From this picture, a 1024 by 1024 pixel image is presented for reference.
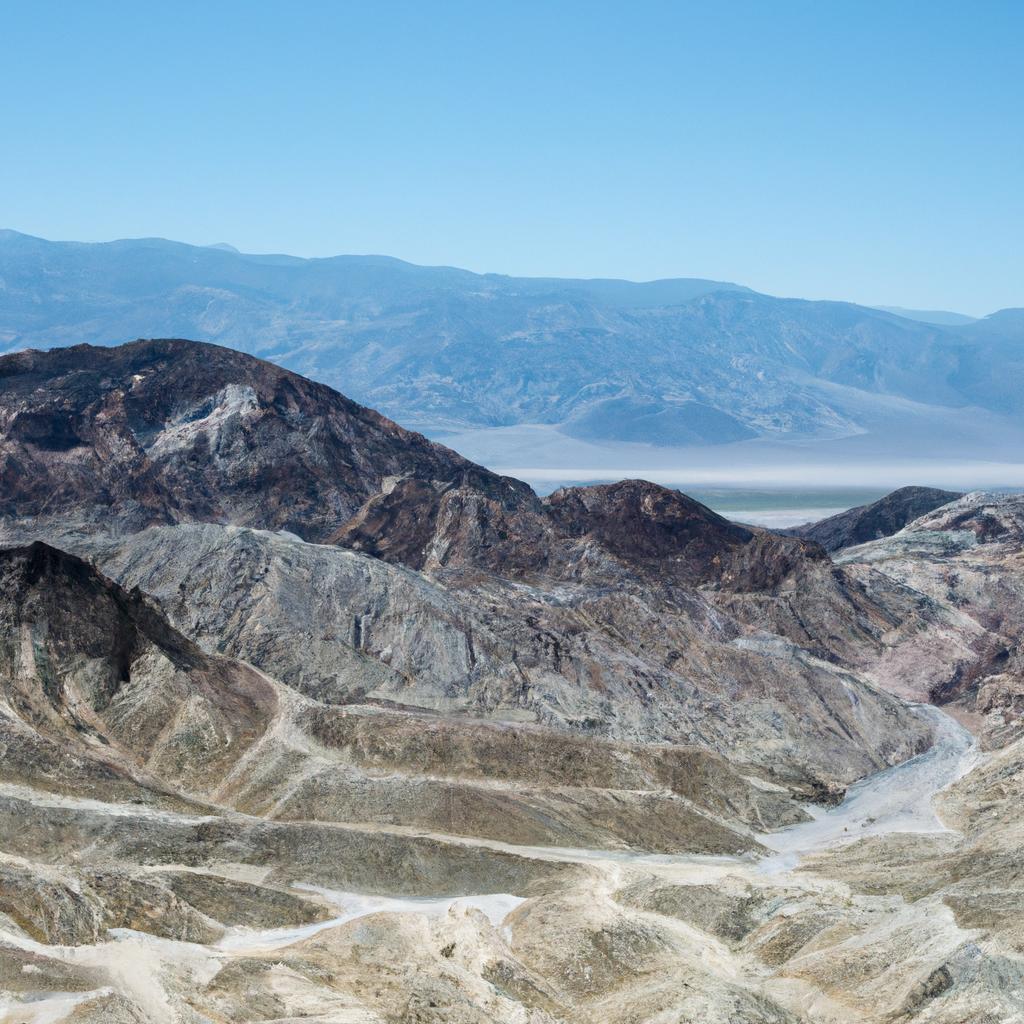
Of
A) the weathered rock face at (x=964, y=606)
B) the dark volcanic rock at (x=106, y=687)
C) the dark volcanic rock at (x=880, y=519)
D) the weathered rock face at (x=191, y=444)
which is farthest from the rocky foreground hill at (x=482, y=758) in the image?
the dark volcanic rock at (x=880, y=519)

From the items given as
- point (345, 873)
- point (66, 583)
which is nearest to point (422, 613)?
point (66, 583)

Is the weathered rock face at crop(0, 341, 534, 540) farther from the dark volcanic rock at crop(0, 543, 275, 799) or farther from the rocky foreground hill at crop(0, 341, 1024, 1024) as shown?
the dark volcanic rock at crop(0, 543, 275, 799)

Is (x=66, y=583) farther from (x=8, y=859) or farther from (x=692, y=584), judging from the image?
(x=692, y=584)

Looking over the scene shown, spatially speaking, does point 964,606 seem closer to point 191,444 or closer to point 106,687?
point 106,687

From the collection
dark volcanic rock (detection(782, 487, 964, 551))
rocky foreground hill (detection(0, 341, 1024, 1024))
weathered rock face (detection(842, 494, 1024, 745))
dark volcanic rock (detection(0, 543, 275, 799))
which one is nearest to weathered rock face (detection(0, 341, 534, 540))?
rocky foreground hill (detection(0, 341, 1024, 1024))

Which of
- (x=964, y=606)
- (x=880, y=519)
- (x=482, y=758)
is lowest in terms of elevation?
(x=482, y=758)

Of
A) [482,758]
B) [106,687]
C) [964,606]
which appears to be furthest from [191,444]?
[964,606]

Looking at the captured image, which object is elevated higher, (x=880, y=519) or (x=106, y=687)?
(x=880, y=519)
